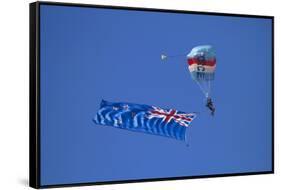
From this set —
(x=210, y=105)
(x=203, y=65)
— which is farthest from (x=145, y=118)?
(x=203, y=65)

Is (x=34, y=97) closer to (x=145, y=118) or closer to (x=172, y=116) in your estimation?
(x=145, y=118)

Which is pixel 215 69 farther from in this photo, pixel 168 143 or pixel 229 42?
pixel 168 143

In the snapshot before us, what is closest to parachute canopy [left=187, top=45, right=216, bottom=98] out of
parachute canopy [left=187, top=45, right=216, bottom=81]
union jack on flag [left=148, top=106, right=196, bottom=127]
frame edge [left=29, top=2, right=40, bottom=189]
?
parachute canopy [left=187, top=45, right=216, bottom=81]

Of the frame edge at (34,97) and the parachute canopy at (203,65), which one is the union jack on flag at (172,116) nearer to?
the parachute canopy at (203,65)

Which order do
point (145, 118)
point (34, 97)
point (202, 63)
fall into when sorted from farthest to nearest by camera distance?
point (202, 63), point (145, 118), point (34, 97)

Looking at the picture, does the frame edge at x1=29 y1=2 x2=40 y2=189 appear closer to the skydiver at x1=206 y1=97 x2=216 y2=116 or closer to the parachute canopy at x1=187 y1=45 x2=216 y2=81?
the parachute canopy at x1=187 y1=45 x2=216 y2=81

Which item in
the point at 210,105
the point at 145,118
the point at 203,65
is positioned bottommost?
the point at 145,118

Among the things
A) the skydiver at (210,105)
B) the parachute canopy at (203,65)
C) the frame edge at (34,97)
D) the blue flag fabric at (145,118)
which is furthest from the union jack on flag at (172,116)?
the frame edge at (34,97)

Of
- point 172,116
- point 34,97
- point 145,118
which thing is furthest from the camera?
point 172,116

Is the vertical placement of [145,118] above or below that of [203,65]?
below
